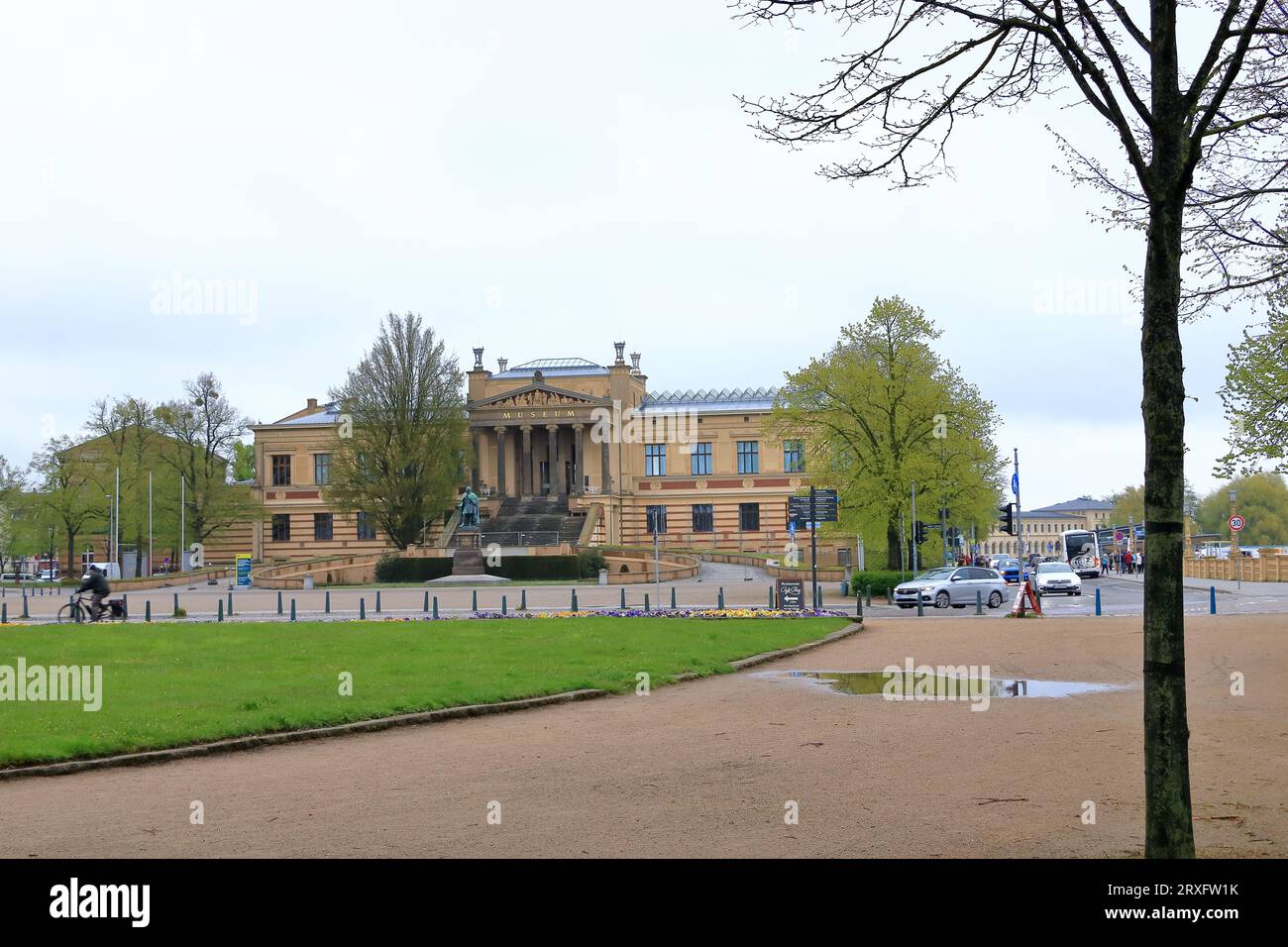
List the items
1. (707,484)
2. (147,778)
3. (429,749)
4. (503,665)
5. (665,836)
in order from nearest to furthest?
(665,836)
(147,778)
(429,749)
(503,665)
(707,484)

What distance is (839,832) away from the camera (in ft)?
31.6

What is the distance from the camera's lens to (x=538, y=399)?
9138cm

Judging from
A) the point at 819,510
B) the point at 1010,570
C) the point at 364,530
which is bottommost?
the point at 1010,570

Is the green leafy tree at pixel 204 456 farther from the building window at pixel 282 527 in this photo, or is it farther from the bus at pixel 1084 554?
the bus at pixel 1084 554

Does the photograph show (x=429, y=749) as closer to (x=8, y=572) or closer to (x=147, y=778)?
(x=147, y=778)

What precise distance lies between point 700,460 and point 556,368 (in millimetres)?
13992

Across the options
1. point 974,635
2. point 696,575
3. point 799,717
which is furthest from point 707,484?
point 799,717

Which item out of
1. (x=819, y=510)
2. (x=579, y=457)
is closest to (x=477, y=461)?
(x=579, y=457)

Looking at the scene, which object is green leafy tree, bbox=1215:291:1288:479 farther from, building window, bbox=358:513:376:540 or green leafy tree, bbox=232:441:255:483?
green leafy tree, bbox=232:441:255:483

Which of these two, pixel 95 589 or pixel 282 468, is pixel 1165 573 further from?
pixel 282 468

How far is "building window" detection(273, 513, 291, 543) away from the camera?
97.9 m

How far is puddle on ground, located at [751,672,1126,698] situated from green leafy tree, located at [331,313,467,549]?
5892 centimetres

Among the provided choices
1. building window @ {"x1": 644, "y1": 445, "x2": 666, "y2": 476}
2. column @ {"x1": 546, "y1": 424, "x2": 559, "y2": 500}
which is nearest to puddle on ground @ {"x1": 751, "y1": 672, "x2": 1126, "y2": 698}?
column @ {"x1": 546, "y1": 424, "x2": 559, "y2": 500}

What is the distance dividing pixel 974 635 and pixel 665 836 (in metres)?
22.4
